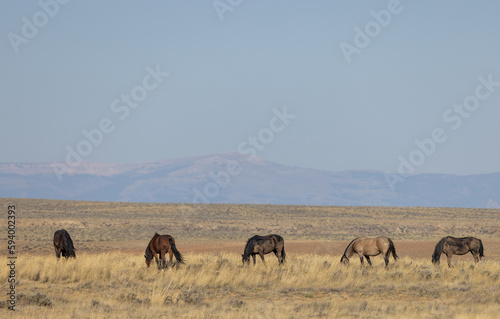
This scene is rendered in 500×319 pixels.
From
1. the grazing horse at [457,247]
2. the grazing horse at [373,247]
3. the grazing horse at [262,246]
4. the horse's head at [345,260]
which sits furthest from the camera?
the grazing horse at [457,247]

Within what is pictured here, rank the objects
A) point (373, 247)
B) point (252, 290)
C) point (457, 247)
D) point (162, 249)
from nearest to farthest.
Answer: point (252, 290) < point (162, 249) < point (373, 247) < point (457, 247)

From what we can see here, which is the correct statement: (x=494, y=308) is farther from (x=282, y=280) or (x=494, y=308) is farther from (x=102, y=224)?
(x=102, y=224)

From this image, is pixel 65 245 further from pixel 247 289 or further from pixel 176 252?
pixel 247 289

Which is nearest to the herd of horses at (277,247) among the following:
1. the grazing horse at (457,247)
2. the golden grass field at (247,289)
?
the grazing horse at (457,247)

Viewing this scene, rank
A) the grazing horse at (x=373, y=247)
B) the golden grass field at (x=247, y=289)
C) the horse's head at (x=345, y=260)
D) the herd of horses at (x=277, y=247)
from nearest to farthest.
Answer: the golden grass field at (x=247, y=289)
the herd of horses at (x=277, y=247)
the grazing horse at (x=373, y=247)
the horse's head at (x=345, y=260)

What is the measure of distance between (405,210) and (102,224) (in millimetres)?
40524

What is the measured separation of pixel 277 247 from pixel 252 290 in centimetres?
567

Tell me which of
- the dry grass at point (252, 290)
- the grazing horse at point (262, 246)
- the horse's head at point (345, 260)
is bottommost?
the dry grass at point (252, 290)

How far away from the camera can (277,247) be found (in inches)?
909

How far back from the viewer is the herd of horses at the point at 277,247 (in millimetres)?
21172

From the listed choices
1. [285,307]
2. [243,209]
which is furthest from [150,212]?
[285,307]

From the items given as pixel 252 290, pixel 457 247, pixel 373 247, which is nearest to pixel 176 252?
pixel 252 290

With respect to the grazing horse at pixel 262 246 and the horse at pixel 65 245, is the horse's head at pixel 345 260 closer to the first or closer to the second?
the grazing horse at pixel 262 246

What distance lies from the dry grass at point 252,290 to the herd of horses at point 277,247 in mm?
466
